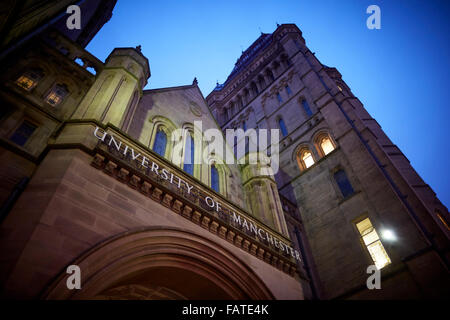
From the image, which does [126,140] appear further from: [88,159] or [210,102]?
[210,102]

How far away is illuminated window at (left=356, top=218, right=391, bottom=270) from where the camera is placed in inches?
Result: 500

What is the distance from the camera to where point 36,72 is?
10.6 m

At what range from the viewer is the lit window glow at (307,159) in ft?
65.1

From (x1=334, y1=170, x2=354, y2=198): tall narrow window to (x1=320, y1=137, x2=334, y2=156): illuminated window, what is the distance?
224cm

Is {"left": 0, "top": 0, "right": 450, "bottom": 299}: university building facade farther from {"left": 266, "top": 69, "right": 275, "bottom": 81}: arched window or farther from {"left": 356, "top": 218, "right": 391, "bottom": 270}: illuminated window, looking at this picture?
{"left": 266, "top": 69, "right": 275, "bottom": 81}: arched window

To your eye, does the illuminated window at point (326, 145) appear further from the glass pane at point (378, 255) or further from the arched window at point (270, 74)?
the arched window at point (270, 74)

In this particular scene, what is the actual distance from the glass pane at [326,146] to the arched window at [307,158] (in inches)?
37.2

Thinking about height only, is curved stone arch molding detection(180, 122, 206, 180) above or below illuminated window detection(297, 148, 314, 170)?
below

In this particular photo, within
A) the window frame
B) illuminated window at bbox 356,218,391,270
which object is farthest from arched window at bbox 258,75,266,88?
illuminated window at bbox 356,218,391,270

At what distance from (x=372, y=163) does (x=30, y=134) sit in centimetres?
1477

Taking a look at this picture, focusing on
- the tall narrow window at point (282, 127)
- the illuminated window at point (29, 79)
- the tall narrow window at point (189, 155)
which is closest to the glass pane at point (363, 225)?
the tall narrow window at point (189, 155)

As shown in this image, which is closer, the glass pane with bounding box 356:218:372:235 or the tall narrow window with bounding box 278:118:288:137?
the glass pane with bounding box 356:218:372:235

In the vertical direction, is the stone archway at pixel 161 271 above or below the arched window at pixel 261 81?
below
